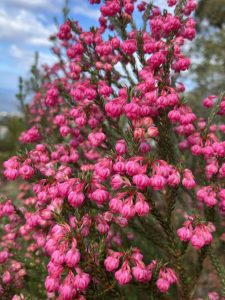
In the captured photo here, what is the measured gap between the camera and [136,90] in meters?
3.49

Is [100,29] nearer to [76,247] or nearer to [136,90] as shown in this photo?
[136,90]

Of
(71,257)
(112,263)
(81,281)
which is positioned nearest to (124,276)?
(112,263)

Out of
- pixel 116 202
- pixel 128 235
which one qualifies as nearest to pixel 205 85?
pixel 128 235

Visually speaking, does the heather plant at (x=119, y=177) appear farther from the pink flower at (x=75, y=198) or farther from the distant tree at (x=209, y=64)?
the distant tree at (x=209, y=64)

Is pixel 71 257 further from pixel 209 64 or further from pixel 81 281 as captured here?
pixel 209 64

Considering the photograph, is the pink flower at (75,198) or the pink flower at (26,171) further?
the pink flower at (26,171)

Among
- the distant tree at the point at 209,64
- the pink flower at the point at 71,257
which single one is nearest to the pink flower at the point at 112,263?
the pink flower at the point at 71,257

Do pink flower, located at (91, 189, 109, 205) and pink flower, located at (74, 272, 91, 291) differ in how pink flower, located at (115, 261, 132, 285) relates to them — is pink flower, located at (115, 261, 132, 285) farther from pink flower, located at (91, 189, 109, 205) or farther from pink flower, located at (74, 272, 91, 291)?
pink flower, located at (91, 189, 109, 205)

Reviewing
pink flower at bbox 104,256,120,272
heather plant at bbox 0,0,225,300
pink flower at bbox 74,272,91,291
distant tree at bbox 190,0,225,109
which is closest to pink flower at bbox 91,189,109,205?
heather plant at bbox 0,0,225,300

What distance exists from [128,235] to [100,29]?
299cm

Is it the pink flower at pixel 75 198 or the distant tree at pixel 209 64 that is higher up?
the distant tree at pixel 209 64

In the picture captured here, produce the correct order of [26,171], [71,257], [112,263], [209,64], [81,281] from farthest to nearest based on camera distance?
[209,64] < [26,171] < [112,263] < [81,281] < [71,257]

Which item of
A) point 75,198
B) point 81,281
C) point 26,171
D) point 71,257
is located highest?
point 26,171

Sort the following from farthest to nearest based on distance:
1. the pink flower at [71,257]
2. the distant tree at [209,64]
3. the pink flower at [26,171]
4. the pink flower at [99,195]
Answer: the distant tree at [209,64] < the pink flower at [26,171] < the pink flower at [99,195] < the pink flower at [71,257]
